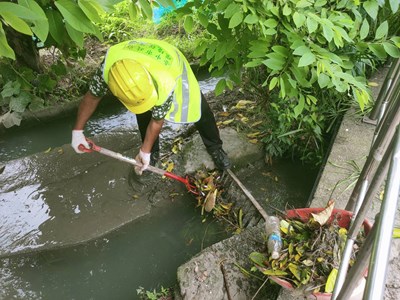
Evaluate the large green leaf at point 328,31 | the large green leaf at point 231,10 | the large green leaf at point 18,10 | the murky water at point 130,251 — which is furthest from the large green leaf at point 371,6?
the murky water at point 130,251

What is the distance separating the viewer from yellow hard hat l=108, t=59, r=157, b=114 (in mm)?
2256

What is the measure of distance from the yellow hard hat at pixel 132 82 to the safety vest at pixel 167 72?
108mm

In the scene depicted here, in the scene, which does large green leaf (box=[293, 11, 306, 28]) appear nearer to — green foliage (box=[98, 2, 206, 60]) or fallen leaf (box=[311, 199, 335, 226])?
fallen leaf (box=[311, 199, 335, 226])

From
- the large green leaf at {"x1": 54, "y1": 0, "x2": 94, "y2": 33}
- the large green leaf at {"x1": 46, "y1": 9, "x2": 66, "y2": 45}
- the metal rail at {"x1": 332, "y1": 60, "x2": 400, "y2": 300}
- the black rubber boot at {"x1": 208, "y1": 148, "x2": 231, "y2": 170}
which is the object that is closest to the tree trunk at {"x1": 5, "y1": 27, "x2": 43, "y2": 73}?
the large green leaf at {"x1": 46, "y1": 9, "x2": 66, "y2": 45}

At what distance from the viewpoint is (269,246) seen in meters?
2.09

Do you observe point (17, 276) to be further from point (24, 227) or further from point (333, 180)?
point (333, 180)

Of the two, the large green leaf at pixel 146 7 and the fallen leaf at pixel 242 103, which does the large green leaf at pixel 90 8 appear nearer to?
the large green leaf at pixel 146 7

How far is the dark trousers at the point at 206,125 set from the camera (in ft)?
10.4

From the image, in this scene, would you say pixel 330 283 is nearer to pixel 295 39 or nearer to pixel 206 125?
pixel 295 39

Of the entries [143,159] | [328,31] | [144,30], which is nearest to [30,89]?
[143,159]

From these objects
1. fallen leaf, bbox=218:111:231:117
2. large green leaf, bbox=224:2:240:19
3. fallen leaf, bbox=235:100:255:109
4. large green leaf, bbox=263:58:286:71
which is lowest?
fallen leaf, bbox=218:111:231:117

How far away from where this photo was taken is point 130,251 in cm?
315

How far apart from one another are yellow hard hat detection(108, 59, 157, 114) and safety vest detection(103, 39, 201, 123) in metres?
0.11

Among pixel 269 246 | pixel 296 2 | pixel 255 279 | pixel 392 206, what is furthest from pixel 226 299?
pixel 296 2
